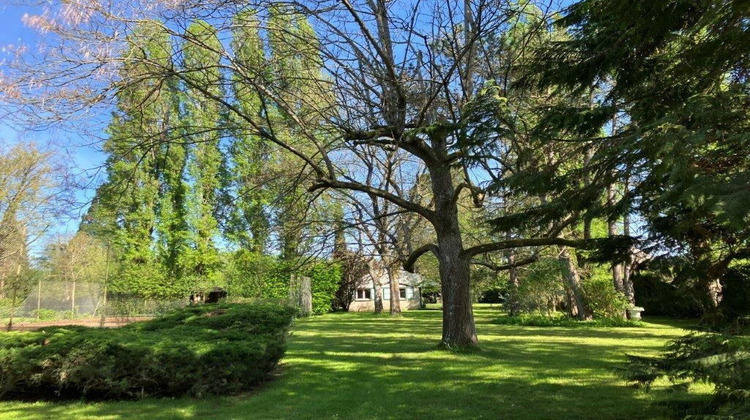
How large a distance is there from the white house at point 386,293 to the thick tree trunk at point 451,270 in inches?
900

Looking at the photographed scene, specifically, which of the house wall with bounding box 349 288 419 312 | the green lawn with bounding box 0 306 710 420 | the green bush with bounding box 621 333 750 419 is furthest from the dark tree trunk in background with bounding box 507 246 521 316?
the green bush with bounding box 621 333 750 419

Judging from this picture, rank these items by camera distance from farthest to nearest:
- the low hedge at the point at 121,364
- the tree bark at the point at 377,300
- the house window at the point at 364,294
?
the house window at the point at 364,294, the tree bark at the point at 377,300, the low hedge at the point at 121,364

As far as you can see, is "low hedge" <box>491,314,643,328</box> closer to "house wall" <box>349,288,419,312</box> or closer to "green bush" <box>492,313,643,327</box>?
"green bush" <box>492,313,643,327</box>

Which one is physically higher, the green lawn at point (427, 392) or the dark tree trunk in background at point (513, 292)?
the dark tree trunk in background at point (513, 292)

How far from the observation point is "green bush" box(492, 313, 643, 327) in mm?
16594

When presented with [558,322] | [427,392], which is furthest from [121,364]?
[558,322]

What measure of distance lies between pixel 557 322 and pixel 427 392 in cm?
1315

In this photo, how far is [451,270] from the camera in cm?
966

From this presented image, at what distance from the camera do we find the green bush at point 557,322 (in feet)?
54.4

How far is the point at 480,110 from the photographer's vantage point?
20.2 ft

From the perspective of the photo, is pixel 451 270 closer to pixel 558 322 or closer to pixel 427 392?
pixel 427 392

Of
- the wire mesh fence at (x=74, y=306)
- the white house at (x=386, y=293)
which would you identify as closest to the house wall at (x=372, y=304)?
the white house at (x=386, y=293)

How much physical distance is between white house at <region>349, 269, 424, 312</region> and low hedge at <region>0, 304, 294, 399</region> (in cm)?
2595

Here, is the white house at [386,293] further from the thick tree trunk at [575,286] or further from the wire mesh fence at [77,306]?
the thick tree trunk at [575,286]
